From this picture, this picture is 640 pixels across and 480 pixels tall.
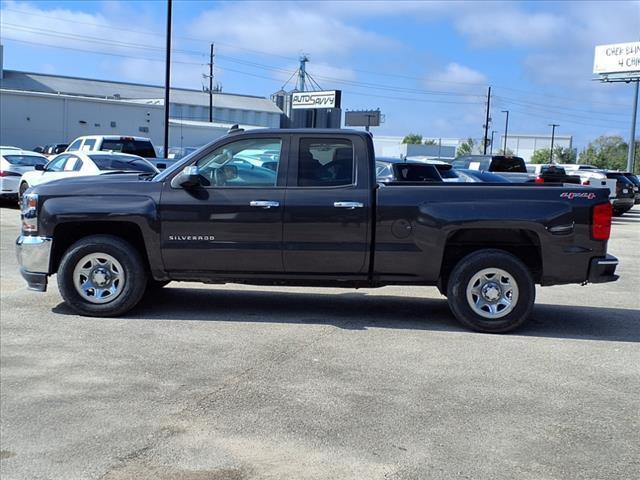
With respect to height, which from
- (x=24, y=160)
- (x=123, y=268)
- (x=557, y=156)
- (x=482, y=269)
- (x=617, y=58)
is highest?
(x=617, y=58)

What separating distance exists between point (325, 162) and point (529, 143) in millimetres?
119030

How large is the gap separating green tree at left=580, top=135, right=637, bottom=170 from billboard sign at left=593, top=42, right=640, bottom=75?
23374 millimetres

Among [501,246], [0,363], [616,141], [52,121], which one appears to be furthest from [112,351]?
[616,141]

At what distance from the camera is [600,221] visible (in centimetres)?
680

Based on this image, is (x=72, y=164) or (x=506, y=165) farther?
(x=506, y=165)

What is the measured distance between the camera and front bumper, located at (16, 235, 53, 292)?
7.16 m

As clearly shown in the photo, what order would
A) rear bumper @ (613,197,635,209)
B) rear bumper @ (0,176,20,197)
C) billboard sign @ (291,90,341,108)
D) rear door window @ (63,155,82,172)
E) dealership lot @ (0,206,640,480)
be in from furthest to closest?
1. billboard sign @ (291,90,341,108)
2. rear bumper @ (613,197,635,209)
3. rear bumper @ (0,176,20,197)
4. rear door window @ (63,155,82,172)
5. dealership lot @ (0,206,640,480)

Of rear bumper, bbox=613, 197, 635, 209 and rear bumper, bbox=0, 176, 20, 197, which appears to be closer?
rear bumper, bbox=0, 176, 20, 197

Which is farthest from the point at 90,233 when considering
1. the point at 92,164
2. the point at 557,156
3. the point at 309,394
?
the point at 557,156

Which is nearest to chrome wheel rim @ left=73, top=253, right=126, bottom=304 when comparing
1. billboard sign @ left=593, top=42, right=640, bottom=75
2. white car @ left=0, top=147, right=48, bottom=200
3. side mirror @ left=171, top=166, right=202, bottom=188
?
side mirror @ left=171, top=166, right=202, bottom=188

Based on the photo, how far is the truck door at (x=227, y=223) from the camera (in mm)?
6984

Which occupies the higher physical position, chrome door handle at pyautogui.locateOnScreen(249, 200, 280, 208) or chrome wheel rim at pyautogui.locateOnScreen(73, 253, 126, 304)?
chrome door handle at pyautogui.locateOnScreen(249, 200, 280, 208)

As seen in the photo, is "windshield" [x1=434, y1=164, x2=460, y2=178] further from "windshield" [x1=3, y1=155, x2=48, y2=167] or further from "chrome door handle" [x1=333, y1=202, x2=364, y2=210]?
"chrome door handle" [x1=333, y1=202, x2=364, y2=210]

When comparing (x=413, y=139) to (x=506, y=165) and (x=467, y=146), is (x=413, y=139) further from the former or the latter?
(x=506, y=165)
